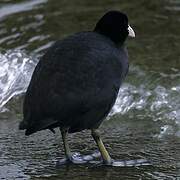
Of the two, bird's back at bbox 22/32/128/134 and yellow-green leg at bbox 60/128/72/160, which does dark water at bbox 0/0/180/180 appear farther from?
bird's back at bbox 22/32/128/134

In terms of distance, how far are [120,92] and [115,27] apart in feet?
5.80

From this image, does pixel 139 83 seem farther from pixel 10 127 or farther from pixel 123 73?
pixel 123 73

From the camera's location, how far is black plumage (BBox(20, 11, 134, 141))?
4.76 meters

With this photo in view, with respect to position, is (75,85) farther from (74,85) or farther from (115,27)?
(115,27)

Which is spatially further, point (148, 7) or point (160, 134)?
point (148, 7)

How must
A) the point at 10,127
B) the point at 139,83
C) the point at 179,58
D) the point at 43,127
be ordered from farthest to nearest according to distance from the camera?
1. the point at 179,58
2. the point at 139,83
3. the point at 10,127
4. the point at 43,127


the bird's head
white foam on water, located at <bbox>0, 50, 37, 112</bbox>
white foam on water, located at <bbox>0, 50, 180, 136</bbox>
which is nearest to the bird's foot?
the bird's head

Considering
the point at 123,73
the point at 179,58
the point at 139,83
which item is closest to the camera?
the point at 123,73

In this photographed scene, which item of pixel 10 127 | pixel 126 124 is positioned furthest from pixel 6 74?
pixel 126 124

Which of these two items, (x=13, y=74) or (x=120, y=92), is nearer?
(x=120, y=92)

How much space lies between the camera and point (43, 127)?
4750 mm

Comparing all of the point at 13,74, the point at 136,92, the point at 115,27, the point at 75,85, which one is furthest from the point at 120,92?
the point at 75,85

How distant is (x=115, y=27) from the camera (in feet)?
17.3

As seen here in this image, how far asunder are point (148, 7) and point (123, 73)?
4.37 m
